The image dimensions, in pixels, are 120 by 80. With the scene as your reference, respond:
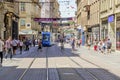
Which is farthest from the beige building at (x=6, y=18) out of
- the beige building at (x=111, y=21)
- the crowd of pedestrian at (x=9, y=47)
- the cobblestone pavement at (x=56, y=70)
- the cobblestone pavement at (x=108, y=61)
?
the cobblestone pavement at (x=56, y=70)

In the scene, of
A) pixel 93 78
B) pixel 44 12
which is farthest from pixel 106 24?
pixel 44 12

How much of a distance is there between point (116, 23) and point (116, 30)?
104 centimetres

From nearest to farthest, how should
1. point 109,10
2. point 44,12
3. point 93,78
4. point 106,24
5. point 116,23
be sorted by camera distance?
point 93,78 → point 116,23 → point 109,10 → point 106,24 → point 44,12

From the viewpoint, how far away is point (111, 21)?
5697 cm

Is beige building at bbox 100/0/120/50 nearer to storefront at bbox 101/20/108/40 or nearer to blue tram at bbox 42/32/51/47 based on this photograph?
storefront at bbox 101/20/108/40

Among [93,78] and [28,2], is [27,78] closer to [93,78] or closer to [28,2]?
[93,78]

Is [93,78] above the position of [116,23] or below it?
below

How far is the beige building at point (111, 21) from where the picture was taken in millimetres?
53375

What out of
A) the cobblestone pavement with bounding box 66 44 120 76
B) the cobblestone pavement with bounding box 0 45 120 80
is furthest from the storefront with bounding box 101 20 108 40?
the cobblestone pavement with bounding box 0 45 120 80

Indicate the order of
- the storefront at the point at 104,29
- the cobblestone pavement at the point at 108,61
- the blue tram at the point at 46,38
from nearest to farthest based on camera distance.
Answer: the cobblestone pavement at the point at 108,61 → the storefront at the point at 104,29 → the blue tram at the point at 46,38

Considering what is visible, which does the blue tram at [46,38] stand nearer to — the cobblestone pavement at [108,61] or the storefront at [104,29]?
the storefront at [104,29]

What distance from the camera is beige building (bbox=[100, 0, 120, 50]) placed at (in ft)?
175

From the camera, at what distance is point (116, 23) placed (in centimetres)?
5394

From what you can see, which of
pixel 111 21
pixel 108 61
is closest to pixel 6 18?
Answer: pixel 111 21
